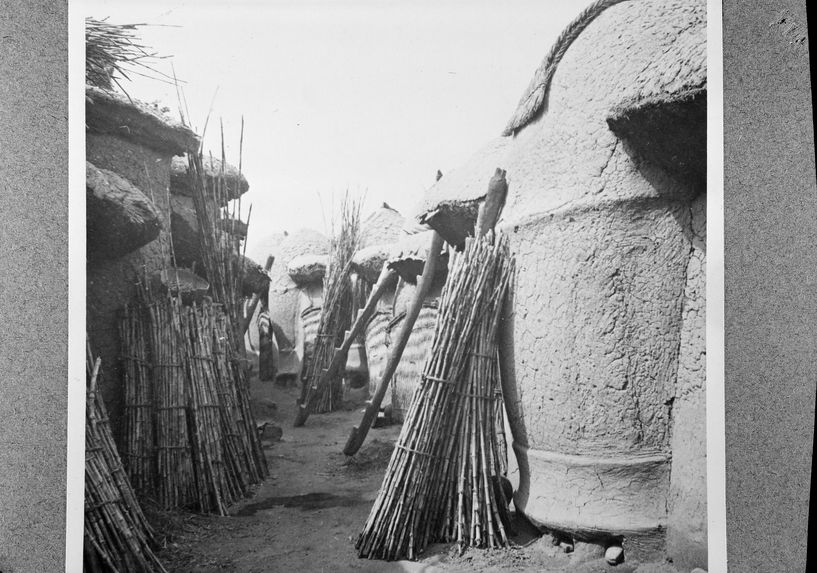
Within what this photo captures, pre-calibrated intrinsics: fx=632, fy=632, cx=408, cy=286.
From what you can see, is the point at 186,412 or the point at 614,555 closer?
the point at 614,555

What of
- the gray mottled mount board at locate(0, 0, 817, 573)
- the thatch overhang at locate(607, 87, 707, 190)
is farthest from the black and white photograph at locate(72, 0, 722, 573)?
the gray mottled mount board at locate(0, 0, 817, 573)

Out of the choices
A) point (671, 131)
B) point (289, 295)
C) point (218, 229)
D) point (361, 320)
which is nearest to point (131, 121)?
point (218, 229)

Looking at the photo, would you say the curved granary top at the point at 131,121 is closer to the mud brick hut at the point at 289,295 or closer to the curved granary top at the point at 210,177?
the curved granary top at the point at 210,177

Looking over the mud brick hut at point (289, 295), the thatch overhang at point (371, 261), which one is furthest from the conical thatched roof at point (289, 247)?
the thatch overhang at point (371, 261)

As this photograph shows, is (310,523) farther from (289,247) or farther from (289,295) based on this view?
(289,247)

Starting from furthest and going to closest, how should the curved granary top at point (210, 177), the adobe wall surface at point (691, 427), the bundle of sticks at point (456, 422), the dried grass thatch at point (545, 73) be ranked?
the curved granary top at point (210, 177) < the bundle of sticks at point (456, 422) < the dried grass thatch at point (545, 73) < the adobe wall surface at point (691, 427)

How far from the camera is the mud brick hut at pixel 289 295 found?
78.7 inches

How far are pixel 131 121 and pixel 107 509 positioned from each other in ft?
3.89

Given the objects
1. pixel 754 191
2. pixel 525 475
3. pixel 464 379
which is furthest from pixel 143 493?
pixel 754 191

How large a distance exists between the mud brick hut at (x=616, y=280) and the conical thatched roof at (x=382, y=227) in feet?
0.88

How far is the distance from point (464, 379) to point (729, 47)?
1.23 meters

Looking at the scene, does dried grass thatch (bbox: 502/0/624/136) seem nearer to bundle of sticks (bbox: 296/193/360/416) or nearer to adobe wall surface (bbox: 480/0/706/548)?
adobe wall surface (bbox: 480/0/706/548)

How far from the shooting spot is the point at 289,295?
2088 mm

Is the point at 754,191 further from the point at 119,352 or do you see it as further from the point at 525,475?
the point at 119,352
